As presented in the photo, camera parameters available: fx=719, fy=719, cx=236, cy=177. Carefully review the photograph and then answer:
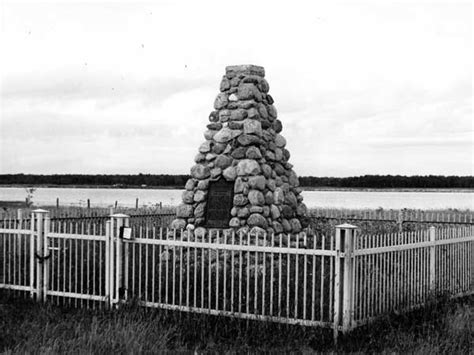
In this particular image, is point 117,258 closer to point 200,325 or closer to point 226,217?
point 200,325

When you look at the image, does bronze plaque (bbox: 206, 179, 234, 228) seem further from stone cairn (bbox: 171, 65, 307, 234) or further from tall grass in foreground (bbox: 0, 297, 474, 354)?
tall grass in foreground (bbox: 0, 297, 474, 354)

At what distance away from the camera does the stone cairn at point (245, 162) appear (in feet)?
46.1

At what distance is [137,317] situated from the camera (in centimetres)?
984

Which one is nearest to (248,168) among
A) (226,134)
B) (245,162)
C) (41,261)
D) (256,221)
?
(245,162)

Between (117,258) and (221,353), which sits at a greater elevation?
(117,258)

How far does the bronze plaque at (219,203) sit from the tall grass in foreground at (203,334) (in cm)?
415

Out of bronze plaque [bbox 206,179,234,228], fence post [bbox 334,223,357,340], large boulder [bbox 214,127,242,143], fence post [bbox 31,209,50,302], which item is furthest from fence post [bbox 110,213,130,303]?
large boulder [bbox 214,127,242,143]

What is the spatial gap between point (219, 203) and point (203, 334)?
17.6ft

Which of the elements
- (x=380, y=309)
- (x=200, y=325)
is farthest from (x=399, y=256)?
(x=200, y=325)

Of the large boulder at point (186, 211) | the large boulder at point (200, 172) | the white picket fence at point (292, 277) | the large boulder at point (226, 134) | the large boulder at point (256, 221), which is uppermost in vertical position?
the large boulder at point (226, 134)

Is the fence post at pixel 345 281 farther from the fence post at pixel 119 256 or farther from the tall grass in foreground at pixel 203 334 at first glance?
the fence post at pixel 119 256

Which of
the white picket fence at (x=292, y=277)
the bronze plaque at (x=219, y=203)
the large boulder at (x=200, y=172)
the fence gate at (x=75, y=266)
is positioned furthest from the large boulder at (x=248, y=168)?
the fence gate at (x=75, y=266)

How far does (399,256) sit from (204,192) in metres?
5.12

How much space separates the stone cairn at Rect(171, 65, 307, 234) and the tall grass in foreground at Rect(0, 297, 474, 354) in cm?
424
